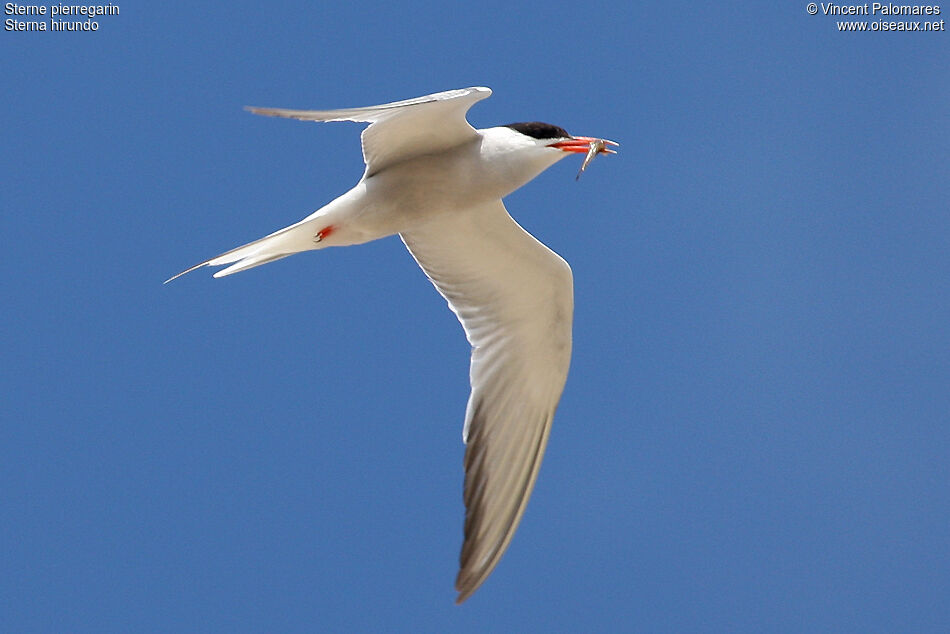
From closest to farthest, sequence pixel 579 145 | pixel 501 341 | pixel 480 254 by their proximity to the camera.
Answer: pixel 579 145, pixel 480 254, pixel 501 341

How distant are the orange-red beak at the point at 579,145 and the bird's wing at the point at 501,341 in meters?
0.87

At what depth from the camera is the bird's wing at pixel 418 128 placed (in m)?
5.86

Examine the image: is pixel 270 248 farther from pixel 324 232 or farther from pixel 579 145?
pixel 579 145

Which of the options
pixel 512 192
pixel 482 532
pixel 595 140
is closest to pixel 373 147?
pixel 512 192

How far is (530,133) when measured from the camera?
21.3ft

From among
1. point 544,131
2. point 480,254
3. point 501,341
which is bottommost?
point 501,341

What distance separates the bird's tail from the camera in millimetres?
6418

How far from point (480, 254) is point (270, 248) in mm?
1446

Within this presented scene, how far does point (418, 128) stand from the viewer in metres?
6.48

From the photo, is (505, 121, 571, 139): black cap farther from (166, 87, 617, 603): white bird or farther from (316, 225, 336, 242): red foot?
(316, 225, 336, 242): red foot

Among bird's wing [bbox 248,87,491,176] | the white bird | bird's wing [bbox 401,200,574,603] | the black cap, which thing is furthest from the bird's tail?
the black cap

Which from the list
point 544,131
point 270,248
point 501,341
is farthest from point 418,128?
point 501,341

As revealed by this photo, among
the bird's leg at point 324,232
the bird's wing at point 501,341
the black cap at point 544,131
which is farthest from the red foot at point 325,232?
the black cap at point 544,131

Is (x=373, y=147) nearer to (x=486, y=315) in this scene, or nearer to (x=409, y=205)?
(x=409, y=205)
